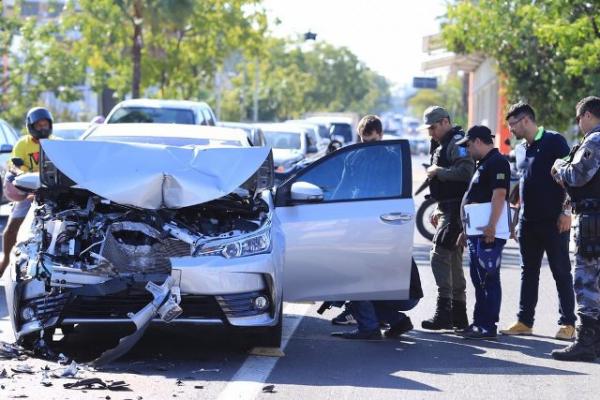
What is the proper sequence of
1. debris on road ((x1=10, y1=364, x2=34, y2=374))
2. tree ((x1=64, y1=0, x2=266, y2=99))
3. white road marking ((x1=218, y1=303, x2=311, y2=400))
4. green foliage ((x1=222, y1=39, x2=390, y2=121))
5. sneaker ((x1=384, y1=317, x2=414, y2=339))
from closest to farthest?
1. white road marking ((x1=218, y1=303, x2=311, y2=400))
2. debris on road ((x1=10, y1=364, x2=34, y2=374))
3. sneaker ((x1=384, y1=317, x2=414, y2=339))
4. tree ((x1=64, y1=0, x2=266, y2=99))
5. green foliage ((x1=222, y1=39, x2=390, y2=121))

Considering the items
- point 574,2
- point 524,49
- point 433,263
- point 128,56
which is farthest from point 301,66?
point 433,263

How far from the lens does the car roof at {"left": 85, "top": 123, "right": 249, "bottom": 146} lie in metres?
10.5

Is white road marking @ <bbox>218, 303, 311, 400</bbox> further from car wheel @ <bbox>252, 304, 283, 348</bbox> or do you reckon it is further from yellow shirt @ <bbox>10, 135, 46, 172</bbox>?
yellow shirt @ <bbox>10, 135, 46, 172</bbox>

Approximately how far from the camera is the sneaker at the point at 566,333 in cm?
977

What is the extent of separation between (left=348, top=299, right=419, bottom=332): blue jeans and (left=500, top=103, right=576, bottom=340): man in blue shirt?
1.00m

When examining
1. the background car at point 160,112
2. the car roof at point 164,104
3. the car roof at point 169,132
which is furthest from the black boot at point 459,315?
the car roof at point 164,104

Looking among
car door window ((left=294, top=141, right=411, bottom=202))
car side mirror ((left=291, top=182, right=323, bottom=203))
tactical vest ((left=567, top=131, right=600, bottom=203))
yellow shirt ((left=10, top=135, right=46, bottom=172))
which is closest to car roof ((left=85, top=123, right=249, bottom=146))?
yellow shirt ((left=10, top=135, right=46, bottom=172))

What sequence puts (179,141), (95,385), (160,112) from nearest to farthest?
(95,385) < (179,141) < (160,112)

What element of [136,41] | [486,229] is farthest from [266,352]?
[136,41]

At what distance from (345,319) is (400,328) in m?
0.86

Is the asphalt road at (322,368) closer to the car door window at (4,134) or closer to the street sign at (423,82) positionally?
the car door window at (4,134)

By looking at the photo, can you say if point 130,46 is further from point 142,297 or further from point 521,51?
point 142,297

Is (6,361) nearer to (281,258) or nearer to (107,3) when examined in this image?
(281,258)

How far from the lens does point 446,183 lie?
33.0 ft
